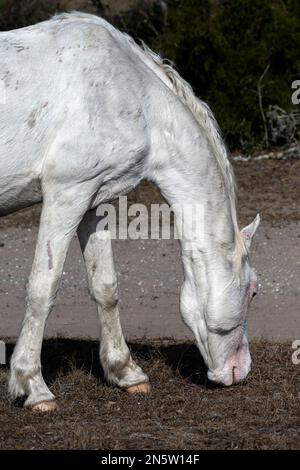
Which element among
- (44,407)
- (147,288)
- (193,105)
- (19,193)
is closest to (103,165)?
(19,193)

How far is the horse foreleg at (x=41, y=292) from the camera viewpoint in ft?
19.3

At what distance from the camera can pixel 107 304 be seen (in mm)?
6461

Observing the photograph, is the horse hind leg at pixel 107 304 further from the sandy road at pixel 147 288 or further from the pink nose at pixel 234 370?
the sandy road at pixel 147 288

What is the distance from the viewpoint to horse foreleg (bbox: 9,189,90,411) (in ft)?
19.3

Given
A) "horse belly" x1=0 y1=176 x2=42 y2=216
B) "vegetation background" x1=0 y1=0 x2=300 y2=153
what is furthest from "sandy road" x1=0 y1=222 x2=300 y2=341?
"vegetation background" x1=0 y1=0 x2=300 y2=153

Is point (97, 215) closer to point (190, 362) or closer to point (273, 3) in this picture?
point (190, 362)

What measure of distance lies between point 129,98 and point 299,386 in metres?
1.93

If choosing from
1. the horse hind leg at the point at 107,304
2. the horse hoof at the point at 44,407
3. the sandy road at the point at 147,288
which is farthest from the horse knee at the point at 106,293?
the sandy road at the point at 147,288

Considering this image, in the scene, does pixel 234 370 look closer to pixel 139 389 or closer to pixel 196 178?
pixel 139 389

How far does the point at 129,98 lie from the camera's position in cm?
597

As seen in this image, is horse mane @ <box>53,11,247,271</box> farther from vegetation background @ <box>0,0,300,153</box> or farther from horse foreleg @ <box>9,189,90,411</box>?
vegetation background @ <box>0,0,300,153</box>

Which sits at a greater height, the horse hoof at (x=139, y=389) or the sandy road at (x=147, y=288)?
the horse hoof at (x=139, y=389)

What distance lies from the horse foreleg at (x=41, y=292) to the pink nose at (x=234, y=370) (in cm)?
95

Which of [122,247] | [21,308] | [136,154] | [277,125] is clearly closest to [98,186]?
[136,154]
